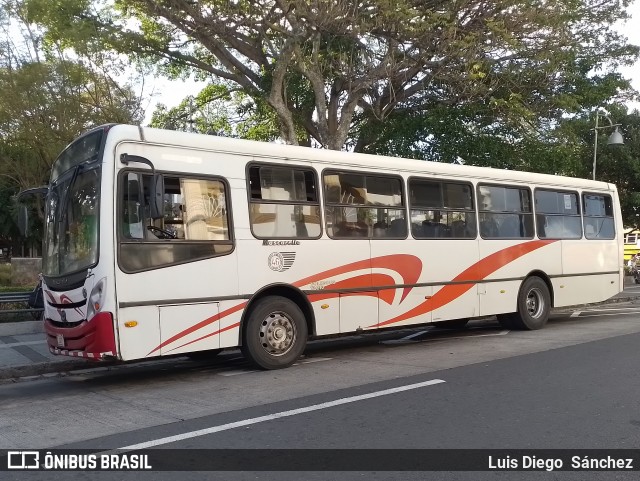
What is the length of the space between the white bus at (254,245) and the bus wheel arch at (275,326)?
0.02 m

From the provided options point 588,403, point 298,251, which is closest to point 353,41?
point 298,251

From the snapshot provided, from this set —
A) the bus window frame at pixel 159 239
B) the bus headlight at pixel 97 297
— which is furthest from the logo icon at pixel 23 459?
the bus window frame at pixel 159 239

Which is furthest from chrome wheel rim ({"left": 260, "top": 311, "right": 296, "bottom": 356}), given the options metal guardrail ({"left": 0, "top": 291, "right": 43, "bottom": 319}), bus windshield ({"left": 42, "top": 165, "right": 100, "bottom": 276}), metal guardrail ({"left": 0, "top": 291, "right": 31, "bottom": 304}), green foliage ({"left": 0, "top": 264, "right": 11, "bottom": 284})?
green foliage ({"left": 0, "top": 264, "right": 11, "bottom": 284})

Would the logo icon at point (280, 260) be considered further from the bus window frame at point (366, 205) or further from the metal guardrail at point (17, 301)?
the metal guardrail at point (17, 301)

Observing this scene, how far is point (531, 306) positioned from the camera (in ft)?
42.2

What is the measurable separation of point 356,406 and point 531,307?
297 inches

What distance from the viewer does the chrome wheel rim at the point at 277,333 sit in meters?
8.61

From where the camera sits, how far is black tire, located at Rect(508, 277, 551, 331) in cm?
1252

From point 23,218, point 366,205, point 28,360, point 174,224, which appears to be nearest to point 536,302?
point 366,205

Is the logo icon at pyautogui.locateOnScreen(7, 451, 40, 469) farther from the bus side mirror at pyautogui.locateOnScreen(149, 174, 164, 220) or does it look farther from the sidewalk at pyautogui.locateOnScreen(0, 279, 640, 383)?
the sidewalk at pyautogui.locateOnScreen(0, 279, 640, 383)

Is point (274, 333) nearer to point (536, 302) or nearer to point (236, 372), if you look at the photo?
point (236, 372)

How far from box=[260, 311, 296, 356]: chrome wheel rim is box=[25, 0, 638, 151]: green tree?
897 centimetres

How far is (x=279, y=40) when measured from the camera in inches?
682

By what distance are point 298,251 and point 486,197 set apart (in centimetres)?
461
